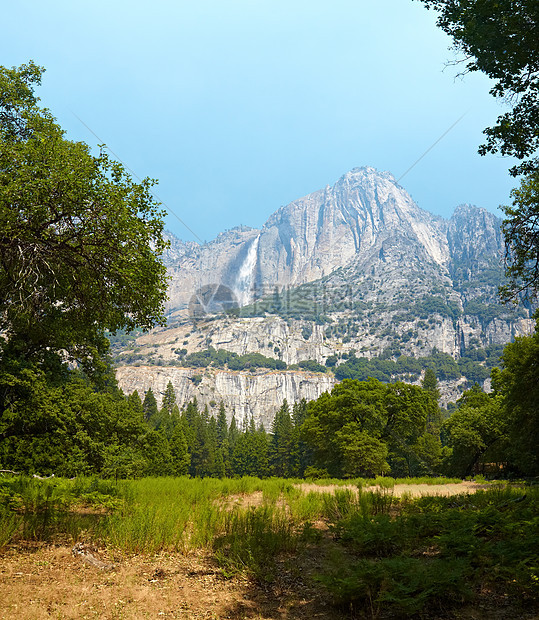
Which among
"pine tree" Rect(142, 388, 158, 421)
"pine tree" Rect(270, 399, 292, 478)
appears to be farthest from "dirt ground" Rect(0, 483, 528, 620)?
"pine tree" Rect(142, 388, 158, 421)

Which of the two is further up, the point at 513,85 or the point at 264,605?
the point at 513,85

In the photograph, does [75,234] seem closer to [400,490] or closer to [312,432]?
[400,490]

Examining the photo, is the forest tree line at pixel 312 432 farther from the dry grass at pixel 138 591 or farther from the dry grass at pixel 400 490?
the dry grass at pixel 138 591

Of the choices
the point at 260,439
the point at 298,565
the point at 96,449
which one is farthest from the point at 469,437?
the point at 260,439

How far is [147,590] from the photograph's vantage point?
5098mm

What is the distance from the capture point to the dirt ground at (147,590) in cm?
450

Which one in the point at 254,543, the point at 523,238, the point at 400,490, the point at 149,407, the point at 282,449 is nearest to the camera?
the point at 254,543

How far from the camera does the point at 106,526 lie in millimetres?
6996

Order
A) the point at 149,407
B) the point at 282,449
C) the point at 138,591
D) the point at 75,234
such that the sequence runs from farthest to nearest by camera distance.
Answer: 1. the point at 149,407
2. the point at 282,449
3. the point at 75,234
4. the point at 138,591

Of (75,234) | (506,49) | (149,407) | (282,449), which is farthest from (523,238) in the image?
(149,407)

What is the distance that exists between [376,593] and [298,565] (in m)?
1.98

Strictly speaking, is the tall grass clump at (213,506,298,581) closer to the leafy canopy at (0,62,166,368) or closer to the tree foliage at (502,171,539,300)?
the leafy canopy at (0,62,166,368)

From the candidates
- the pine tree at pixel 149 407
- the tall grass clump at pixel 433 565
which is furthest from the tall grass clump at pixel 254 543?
the pine tree at pixel 149 407

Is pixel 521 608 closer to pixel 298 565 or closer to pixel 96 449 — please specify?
pixel 298 565
